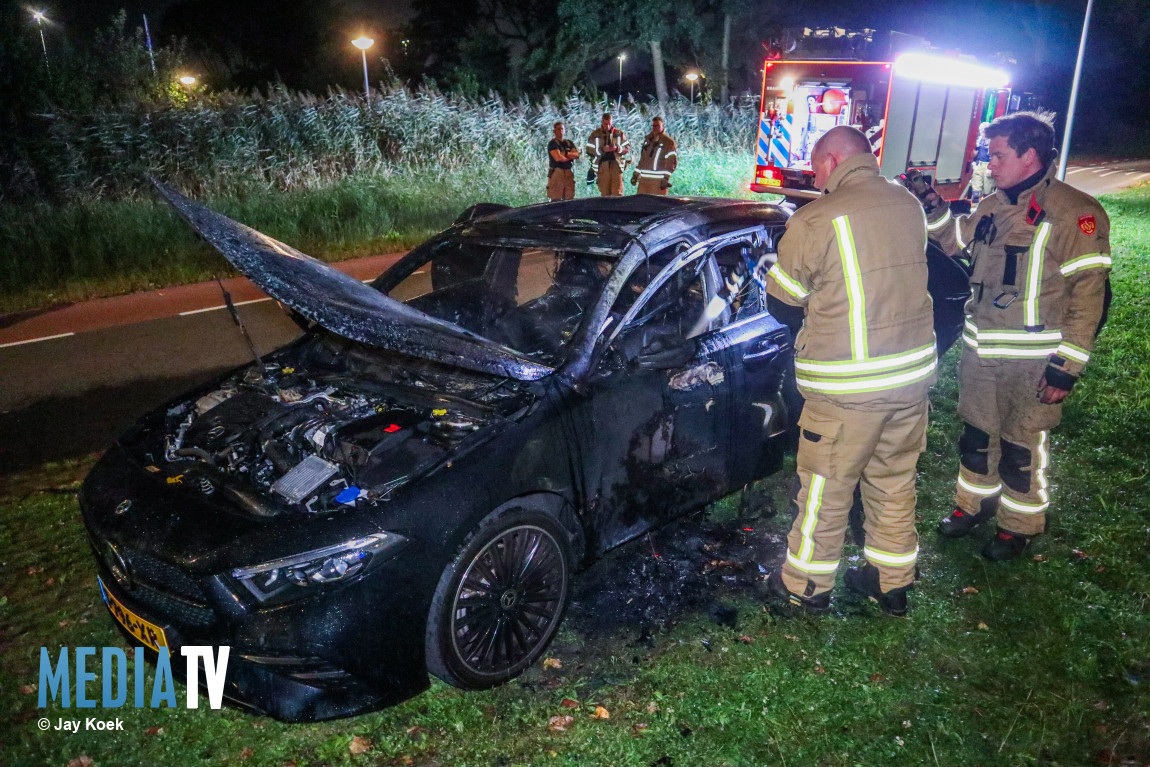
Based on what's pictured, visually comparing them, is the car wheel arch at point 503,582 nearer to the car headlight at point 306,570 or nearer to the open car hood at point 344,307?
the car headlight at point 306,570

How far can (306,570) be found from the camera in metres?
2.56

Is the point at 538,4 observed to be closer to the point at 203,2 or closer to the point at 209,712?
the point at 203,2

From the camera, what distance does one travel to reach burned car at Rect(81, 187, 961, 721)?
2580 millimetres

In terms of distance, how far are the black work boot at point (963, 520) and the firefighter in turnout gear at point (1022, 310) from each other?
0.31 ft

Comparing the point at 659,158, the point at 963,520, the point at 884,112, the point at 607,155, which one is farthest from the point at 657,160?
the point at 963,520

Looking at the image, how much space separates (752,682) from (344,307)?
2028mm

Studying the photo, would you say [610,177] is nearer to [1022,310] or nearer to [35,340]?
[35,340]

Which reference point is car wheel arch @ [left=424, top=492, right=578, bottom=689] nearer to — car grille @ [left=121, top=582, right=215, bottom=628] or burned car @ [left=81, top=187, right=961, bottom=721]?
burned car @ [left=81, top=187, right=961, bottom=721]

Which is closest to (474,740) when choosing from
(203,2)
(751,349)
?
(751,349)

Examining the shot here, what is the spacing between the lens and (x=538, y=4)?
3500 centimetres

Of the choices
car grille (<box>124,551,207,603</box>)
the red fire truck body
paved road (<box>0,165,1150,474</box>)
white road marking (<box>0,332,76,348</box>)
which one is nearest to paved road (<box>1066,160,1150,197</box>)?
the red fire truck body

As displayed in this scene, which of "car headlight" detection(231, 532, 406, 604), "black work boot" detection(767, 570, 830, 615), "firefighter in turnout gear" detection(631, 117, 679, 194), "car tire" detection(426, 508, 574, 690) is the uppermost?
"firefighter in turnout gear" detection(631, 117, 679, 194)

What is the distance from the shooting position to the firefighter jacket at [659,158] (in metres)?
13.1

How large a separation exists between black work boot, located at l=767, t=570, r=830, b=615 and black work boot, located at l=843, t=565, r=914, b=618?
0.23 metres
